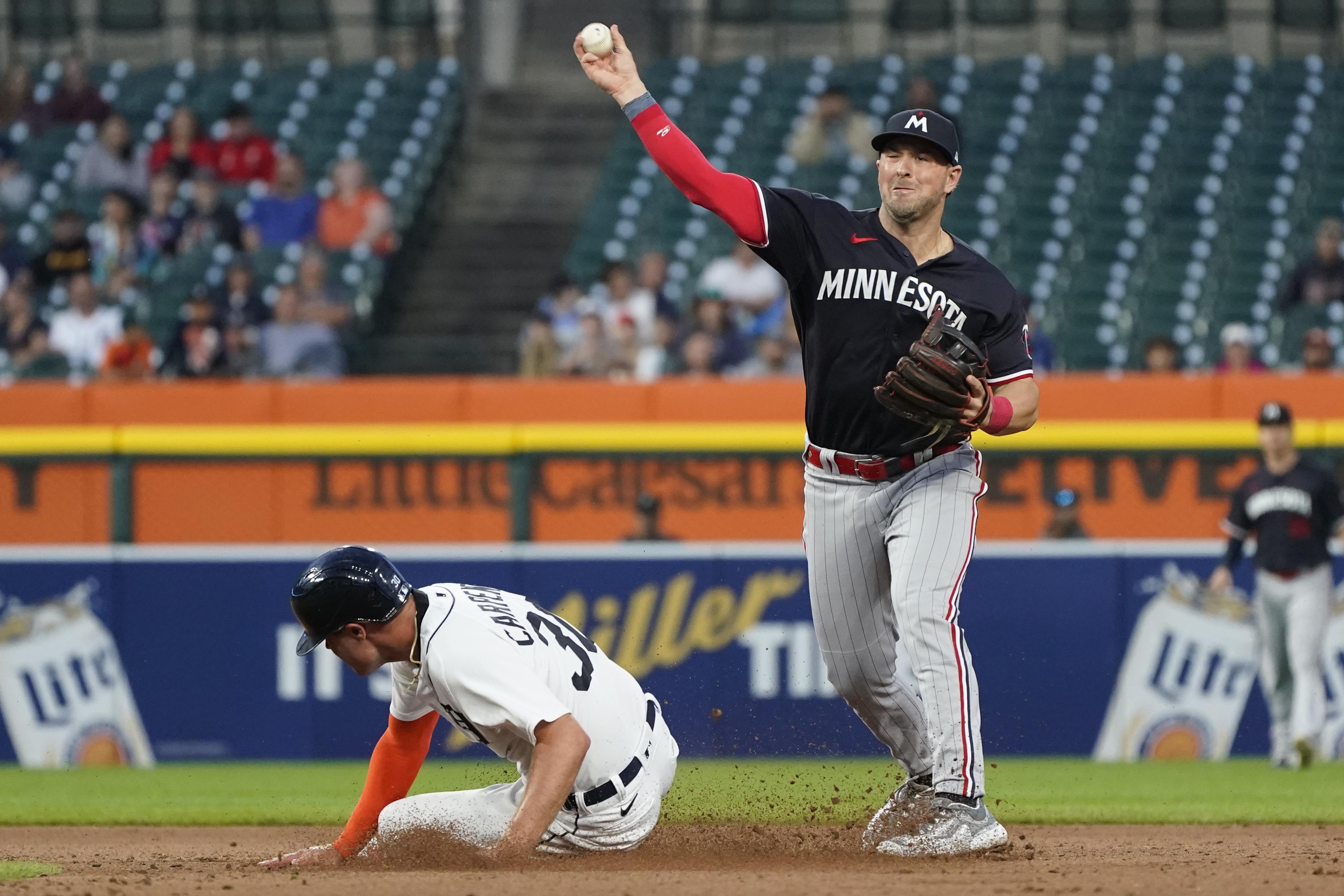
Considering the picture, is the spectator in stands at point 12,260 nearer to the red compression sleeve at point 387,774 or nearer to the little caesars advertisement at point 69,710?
the little caesars advertisement at point 69,710

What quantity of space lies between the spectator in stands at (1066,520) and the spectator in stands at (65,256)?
7.21 metres

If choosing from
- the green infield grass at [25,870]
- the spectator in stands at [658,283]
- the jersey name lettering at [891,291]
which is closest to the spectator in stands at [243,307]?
the spectator in stands at [658,283]

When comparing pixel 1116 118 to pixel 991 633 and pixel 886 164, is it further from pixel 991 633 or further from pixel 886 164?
pixel 886 164

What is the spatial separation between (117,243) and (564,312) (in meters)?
3.56

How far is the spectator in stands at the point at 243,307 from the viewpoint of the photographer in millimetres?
12039

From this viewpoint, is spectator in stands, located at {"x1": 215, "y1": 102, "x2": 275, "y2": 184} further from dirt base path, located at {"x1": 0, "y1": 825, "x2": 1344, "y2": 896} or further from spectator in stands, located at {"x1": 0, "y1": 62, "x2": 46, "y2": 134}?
→ dirt base path, located at {"x1": 0, "y1": 825, "x2": 1344, "y2": 896}

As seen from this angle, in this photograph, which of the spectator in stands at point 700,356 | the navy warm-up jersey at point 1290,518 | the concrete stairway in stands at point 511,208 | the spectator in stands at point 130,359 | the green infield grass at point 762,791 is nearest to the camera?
the green infield grass at point 762,791

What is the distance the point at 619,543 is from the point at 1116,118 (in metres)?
7.02

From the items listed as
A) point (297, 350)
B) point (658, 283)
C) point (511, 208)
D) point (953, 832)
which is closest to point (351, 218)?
point (297, 350)

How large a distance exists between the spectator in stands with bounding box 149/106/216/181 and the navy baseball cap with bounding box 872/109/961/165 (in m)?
10.1

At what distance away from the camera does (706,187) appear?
4.91 meters

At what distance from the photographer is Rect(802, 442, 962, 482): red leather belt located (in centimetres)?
504

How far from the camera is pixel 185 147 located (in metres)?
Answer: 14.3

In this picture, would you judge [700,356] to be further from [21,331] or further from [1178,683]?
[21,331]
